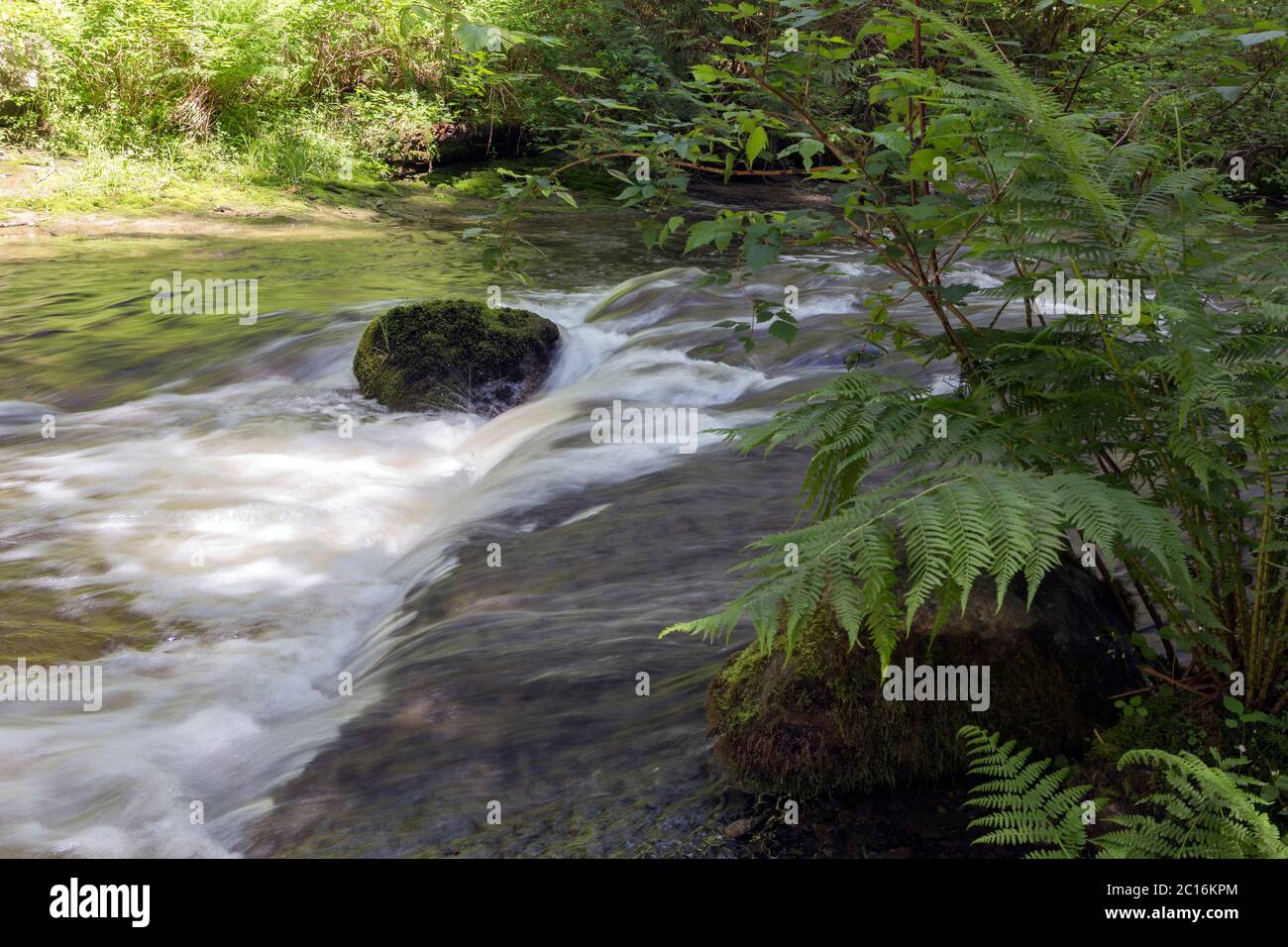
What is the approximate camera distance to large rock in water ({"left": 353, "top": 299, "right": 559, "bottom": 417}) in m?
9.51

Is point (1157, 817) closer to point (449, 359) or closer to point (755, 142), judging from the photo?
point (755, 142)

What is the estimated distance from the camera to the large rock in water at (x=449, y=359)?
9508 millimetres

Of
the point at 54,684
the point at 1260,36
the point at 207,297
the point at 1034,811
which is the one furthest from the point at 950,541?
the point at 207,297

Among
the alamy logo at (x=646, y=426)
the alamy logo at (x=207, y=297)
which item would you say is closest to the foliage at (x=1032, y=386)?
the alamy logo at (x=646, y=426)

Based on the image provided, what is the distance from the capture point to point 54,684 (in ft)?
15.9

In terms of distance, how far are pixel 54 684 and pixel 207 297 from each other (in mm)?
8772

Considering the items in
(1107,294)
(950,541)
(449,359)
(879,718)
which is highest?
(1107,294)

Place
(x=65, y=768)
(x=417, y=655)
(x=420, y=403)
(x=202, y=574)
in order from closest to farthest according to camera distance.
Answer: (x=65, y=768)
(x=417, y=655)
(x=202, y=574)
(x=420, y=403)

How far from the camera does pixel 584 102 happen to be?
10.2ft
